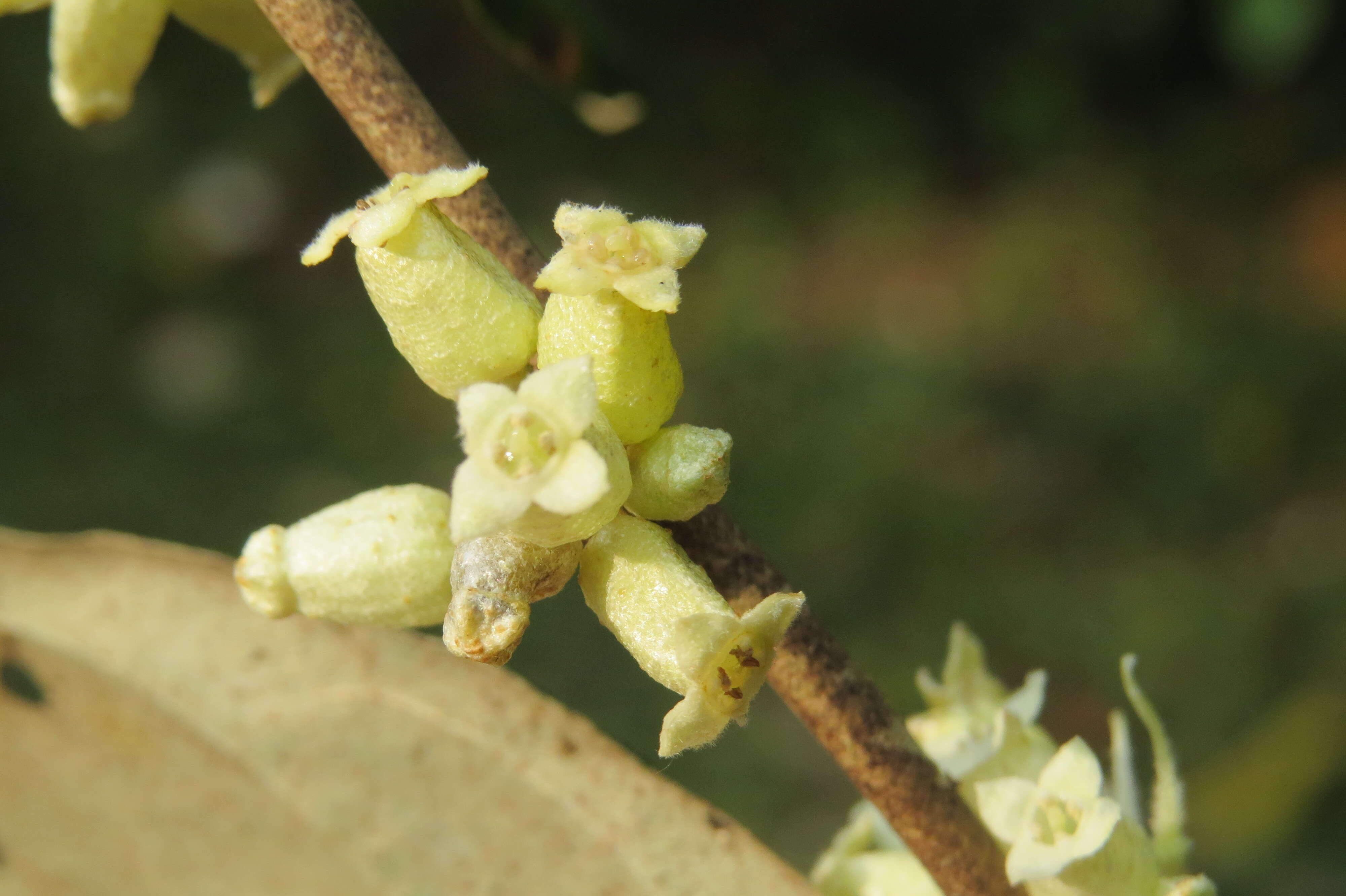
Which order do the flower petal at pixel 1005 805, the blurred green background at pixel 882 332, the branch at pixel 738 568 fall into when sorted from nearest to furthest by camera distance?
the branch at pixel 738 568 < the flower petal at pixel 1005 805 < the blurred green background at pixel 882 332

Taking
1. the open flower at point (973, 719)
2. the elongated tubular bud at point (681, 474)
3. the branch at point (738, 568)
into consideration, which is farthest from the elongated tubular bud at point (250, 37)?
the open flower at point (973, 719)

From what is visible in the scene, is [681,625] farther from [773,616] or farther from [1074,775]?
[1074,775]

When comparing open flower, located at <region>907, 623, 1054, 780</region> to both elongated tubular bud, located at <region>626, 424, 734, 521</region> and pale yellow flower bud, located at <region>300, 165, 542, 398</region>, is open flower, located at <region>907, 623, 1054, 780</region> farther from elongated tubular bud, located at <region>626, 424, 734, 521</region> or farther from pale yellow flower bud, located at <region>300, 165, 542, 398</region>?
pale yellow flower bud, located at <region>300, 165, 542, 398</region>

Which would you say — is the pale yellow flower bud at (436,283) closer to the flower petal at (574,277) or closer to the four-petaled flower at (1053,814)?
the flower petal at (574,277)

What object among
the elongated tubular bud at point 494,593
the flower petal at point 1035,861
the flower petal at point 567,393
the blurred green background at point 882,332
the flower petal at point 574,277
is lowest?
the blurred green background at point 882,332

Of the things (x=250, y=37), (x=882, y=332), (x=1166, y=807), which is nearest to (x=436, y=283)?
(x=250, y=37)

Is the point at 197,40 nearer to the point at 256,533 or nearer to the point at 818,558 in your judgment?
the point at 818,558

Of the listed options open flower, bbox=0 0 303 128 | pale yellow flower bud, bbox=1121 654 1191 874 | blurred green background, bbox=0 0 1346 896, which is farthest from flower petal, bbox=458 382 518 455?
blurred green background, bbox=0 0 1346 896

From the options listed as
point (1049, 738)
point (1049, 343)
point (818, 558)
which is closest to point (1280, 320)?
point (1049, 343)
